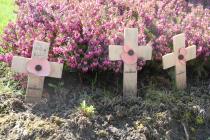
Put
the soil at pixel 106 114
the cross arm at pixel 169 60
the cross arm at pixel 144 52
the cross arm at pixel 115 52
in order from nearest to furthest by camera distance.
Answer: the soil at pixel 106 114
the cross arm at pixel 115 52
the cross arm at pixel 144 52
the cross arm at pixel 169 60

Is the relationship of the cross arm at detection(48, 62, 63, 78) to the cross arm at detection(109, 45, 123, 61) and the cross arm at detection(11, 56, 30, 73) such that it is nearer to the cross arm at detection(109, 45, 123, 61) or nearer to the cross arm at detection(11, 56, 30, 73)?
the cross arm at detection(11, 56, 30, 73)

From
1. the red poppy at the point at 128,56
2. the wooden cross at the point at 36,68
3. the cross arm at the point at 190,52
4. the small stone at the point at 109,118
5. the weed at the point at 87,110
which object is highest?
the cross arm at the point at 190,52

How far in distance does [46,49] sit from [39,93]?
409 mm

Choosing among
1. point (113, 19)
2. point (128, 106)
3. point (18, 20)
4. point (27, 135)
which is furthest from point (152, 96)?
point (18, 20)

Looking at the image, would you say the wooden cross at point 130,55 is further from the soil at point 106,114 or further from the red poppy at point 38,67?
the red poppy at point 38,67

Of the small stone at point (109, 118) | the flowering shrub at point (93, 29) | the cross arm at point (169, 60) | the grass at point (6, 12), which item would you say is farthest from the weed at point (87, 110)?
the grass at point (6, 12)

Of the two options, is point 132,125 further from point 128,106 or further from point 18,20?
point 18,20

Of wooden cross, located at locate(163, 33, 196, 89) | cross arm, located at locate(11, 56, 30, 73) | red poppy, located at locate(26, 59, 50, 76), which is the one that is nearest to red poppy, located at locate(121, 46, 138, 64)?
wooden cross, located at locate(163, 33, 196, 89)

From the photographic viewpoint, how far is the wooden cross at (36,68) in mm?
4137

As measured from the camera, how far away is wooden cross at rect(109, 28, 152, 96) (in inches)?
172

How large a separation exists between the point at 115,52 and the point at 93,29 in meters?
0.43

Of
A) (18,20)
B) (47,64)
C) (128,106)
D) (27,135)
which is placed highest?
(18,20)

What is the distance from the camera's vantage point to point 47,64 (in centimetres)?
419

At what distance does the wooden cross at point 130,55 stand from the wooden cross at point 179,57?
252mm
